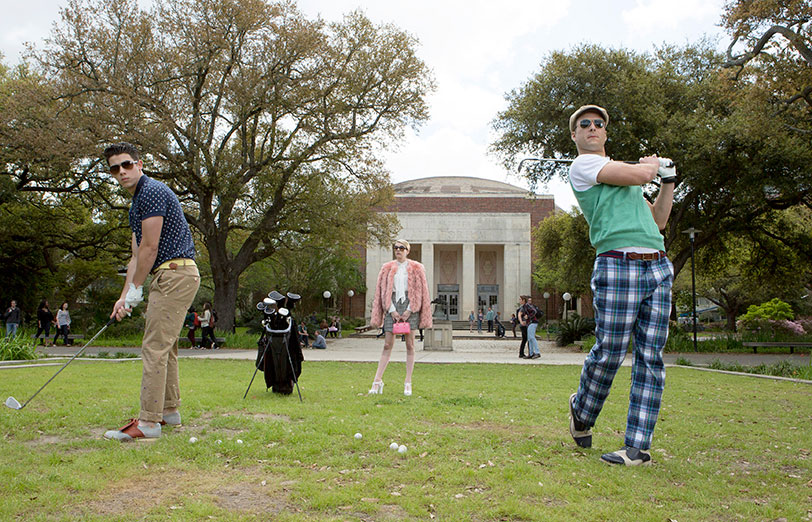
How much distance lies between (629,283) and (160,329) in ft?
10.7

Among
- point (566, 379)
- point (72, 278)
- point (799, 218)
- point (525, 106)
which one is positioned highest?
point (525, 106)

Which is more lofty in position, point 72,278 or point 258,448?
point 72,278

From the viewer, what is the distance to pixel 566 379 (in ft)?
34.8

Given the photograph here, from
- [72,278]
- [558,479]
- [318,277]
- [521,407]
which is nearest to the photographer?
[558,479]

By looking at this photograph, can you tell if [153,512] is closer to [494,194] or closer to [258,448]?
[258,448]

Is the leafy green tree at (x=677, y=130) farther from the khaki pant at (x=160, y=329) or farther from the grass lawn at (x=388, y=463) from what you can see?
the khaki pant at (x=160, y=329)

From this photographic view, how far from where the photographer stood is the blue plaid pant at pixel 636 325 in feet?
12.6

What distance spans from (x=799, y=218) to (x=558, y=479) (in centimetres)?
2847

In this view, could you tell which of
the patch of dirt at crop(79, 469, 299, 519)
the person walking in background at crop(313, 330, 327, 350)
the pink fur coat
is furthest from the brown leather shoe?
the person walking in background at crop(313, 330, 327, 350)

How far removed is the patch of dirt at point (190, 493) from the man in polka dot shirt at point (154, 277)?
1069 millimetres

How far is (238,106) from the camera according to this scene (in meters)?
20.8

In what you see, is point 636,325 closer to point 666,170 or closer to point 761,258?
point 666,170

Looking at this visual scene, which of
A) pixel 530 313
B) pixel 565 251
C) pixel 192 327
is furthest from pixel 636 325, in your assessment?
pixel 565 251

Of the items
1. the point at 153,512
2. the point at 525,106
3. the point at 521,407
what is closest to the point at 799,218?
the point at 525,106
